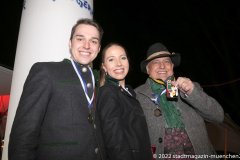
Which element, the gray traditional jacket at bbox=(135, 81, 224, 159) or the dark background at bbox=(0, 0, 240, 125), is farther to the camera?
the dark background at bbox=(0, 0, 240, 125)

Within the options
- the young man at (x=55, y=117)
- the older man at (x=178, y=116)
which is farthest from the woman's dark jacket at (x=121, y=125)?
the older man at (x=178, y=116)

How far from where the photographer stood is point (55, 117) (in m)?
1.88

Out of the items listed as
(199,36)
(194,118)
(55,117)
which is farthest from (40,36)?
(199,36)

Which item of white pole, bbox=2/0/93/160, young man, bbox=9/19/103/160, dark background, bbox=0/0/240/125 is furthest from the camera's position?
dark background, bbox=0/0/240/125

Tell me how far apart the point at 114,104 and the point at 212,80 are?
11316 mm

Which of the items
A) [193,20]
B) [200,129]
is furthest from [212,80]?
[200,129]

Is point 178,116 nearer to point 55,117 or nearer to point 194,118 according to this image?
point 194,118

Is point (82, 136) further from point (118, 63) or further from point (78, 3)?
point (78, 3)

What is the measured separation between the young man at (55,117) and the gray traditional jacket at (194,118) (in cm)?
104

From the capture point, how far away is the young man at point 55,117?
5.66 feet

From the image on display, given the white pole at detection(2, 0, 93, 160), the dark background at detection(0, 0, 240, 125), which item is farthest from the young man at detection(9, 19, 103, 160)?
the dark background at detection(0, 0, 240, 125)

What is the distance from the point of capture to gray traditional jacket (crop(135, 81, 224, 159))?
9.18 feet

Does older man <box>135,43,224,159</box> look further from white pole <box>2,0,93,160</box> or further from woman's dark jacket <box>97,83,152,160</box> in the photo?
white pole <box>2,0,93,160</box>

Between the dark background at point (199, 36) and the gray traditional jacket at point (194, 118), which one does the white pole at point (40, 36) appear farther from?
the dark background at point (199, 36)
